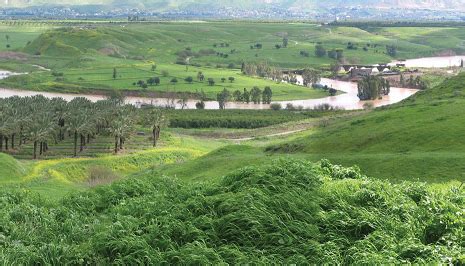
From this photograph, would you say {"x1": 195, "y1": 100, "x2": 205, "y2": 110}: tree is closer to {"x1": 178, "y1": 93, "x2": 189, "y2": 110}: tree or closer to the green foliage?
{"x1": 178, "y1": 93, "x2": 189, "y2": 110}: tree

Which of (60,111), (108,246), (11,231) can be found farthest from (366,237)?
(60,111)

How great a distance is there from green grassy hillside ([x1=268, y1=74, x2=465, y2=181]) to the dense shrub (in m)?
16.1

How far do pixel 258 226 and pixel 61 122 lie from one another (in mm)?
78543

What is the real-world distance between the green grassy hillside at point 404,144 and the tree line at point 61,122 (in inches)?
1293

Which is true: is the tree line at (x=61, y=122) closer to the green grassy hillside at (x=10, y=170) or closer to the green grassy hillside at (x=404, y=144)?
the green grassy hillside at (x=10, y=170)

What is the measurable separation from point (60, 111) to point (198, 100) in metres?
82.8

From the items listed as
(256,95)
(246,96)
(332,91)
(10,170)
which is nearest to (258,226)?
(10,170)

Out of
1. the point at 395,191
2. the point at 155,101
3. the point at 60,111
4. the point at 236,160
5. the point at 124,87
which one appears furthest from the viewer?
the point at 124,87

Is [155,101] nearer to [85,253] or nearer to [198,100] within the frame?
[198,100]

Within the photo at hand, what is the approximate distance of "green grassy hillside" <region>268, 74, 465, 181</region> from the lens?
40969 mm

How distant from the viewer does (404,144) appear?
2084 inches

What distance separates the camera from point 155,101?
17225 centimetres

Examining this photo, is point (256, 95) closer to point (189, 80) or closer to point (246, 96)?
point (246, 96)

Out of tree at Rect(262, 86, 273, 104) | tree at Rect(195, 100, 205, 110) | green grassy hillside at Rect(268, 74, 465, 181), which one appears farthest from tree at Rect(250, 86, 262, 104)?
green grassy hillside at Rect(268, 74, 465, 181)
